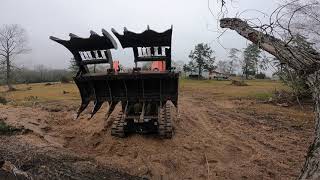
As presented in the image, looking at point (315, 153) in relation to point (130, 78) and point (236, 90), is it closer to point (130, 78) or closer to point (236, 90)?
point (130, 78)

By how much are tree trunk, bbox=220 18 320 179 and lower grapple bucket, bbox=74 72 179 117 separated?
3326 mm

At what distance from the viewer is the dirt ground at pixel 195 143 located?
24.2 ft

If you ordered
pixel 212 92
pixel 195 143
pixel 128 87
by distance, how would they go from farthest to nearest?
pixel 212 92, pixel 195 143, pixel 128 87

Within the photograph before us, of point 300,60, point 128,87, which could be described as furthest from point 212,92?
point 300,60

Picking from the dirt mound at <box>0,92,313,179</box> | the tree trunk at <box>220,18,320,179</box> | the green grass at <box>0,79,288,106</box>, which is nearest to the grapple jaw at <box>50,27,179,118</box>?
the dirt mound at <box>0,92,313,179</box>

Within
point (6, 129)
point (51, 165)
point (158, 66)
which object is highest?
point (158, 66)

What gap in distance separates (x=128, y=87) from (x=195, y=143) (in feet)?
6.45

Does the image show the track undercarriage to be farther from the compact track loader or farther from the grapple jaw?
the grapple jaw

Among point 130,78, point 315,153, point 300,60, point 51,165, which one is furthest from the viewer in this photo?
point 130,78

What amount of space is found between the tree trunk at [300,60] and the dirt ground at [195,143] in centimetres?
271

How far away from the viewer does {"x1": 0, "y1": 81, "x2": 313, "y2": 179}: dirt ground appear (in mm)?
7371

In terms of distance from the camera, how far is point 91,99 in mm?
9367

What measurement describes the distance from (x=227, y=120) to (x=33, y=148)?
593 cm

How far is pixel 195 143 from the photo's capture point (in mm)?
9250
